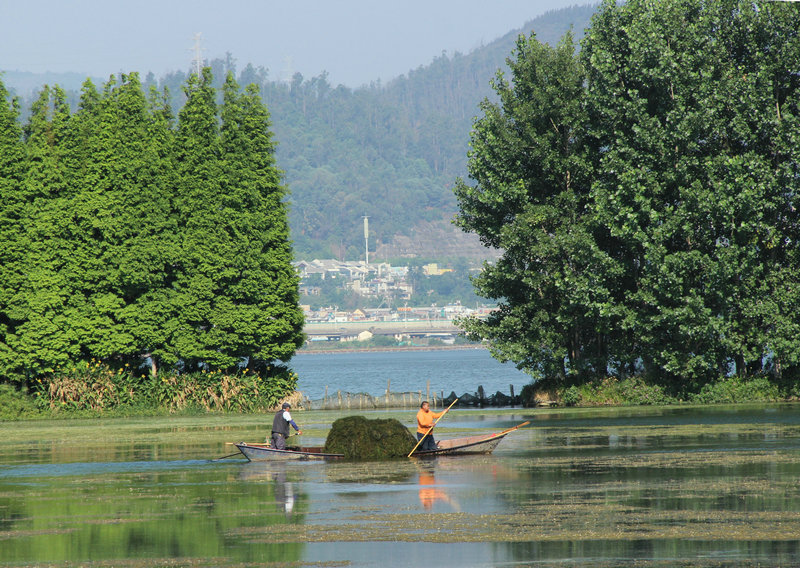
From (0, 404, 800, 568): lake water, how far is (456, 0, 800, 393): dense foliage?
11.0 metres

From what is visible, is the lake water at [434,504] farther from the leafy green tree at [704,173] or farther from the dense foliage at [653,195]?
the dense foliage at [653,195]

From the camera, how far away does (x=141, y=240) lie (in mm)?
55781

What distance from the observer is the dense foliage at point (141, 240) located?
179 feet

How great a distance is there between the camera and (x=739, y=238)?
160ft

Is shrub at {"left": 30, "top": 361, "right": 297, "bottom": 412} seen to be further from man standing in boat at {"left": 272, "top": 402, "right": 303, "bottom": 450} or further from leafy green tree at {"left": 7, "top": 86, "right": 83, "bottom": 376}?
man standing in boat at {"left": 272, "top": 402, "right": 303, "bottom": 450}

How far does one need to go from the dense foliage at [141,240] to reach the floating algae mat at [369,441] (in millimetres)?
23096

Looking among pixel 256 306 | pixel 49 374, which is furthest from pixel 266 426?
pixel 49 374

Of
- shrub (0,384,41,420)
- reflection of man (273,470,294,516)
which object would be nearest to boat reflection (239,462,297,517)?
reflection of man (273,470,294,516)

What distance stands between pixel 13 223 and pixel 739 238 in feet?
116

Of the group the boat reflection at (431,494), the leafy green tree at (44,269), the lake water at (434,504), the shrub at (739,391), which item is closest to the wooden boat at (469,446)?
the lake water at (434,504)

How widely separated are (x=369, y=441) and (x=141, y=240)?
Result: 27073mm

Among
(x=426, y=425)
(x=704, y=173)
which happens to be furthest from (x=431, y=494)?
(x=704, y=173)

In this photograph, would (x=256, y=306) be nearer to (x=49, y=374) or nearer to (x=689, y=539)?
(x=49, y=374)

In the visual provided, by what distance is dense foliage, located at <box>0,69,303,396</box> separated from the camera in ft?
179
